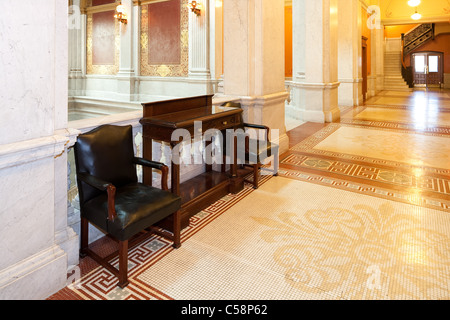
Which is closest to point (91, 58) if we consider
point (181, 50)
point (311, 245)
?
point (181, 50)

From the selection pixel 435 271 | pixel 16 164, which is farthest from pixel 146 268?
pixel 435 271

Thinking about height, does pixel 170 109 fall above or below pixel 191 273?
above

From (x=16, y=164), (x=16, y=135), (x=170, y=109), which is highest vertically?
(x=170, y=109)

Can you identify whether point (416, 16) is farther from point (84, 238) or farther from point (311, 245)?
point (84, 238)

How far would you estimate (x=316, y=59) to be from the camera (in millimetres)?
8969

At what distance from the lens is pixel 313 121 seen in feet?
30.9

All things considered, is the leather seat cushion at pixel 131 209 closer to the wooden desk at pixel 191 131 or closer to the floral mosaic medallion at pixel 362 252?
the wooden desk at pixel 191 131

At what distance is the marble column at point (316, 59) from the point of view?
342 inches

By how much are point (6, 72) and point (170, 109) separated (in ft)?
5.84

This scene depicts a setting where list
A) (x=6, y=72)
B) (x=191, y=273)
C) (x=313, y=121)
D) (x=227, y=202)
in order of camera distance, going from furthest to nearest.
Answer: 1. (x=313, y=121)
2. (x=227, y=202)
3. (x=191, y=273)
4. (x=6, y=72)

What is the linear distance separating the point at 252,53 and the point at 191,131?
2422mm

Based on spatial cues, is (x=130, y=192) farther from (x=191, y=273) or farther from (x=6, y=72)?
(x=6, y=72)

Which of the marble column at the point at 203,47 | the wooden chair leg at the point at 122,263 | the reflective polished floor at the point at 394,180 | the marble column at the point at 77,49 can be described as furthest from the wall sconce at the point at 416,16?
the wooden chair leg at the point at 122,263
